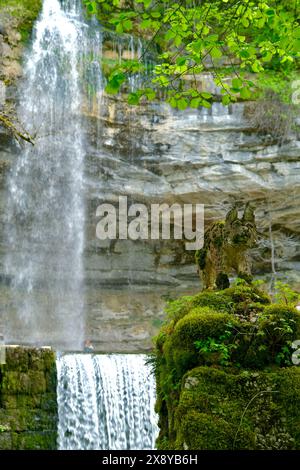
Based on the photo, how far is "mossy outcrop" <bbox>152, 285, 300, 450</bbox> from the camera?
3.59 m

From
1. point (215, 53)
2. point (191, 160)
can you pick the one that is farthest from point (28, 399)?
point (191, 160)

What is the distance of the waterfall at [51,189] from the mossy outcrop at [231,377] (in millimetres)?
13460

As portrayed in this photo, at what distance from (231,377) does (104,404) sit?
23.6 feet

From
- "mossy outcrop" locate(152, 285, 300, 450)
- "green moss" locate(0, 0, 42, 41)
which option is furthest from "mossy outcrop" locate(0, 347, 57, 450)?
"green moss" locate(0, 0, 42, 41)

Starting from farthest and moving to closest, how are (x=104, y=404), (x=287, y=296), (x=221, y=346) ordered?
(x=104, y=404), (x=287, y=296), (x=221, y=346)

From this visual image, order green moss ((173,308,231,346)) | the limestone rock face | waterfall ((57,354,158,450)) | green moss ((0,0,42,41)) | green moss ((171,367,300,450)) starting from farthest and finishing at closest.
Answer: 1. the limestone rock face
2. green moss ((0,0,42,41))
3. waterfall ((57,354,158,450))
4. green moss ((173,308,231,346))
5. green moss ((171,367,300,450))

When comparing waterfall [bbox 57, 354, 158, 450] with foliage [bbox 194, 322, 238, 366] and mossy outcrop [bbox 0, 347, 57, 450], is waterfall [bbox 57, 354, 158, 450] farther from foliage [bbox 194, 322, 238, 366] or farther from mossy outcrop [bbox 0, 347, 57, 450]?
foliage [bbox 194, 322, 238, 366]

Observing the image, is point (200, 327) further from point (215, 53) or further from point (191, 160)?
point (191, 160)

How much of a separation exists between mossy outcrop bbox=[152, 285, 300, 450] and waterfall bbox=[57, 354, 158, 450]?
5.51 meters

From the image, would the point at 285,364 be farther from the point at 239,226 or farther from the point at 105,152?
the point at 105,152

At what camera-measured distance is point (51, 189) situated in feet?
58.5

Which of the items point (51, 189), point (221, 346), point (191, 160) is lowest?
point (221, 346)

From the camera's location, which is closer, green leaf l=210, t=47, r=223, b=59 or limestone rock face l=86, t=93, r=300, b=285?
green leaf l=210, t=47, r=223, b=59

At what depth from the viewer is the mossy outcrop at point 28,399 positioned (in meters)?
9.07
